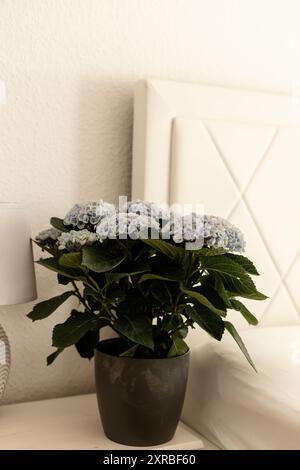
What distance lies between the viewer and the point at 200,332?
1731mm

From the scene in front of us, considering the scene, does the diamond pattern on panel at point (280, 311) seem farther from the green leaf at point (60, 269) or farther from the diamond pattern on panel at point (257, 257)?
the green leaf at point (60, 269)

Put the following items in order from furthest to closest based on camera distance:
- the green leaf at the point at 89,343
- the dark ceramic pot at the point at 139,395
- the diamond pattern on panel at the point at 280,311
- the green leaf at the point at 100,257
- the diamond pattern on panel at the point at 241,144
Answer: the diamond pattern on panel at the point at 280,311, the diamond pattern on panel at the point at 241,144, the green leaf at the point at 89,343, the dark ceramic pot at the point at 139,395, the green leaf at the point at 100,257

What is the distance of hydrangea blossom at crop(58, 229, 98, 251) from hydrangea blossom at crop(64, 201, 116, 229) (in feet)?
0.11

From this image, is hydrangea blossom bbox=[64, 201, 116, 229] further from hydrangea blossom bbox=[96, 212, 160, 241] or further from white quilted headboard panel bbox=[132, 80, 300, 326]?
white quilted headboard panel bbox=[132, 80, 300, 326]

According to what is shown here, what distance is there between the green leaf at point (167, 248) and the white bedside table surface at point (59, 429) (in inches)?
17.6

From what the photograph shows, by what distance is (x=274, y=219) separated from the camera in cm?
187

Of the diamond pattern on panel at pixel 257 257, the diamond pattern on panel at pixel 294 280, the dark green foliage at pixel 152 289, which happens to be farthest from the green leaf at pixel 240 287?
the diamond pattern on panel at pixel 294 280

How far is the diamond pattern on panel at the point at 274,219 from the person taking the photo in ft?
5.96

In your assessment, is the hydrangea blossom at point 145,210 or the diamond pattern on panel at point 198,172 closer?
the hydrangea blossom at point 145,210

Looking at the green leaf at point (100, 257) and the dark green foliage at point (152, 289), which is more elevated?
the green leaf at point (100, 257)

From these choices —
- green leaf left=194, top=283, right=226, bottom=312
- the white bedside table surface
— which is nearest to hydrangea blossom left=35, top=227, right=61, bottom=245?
green leaf left=194, top=283, right=226, bottom=312

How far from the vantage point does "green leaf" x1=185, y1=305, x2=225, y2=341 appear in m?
1.30
